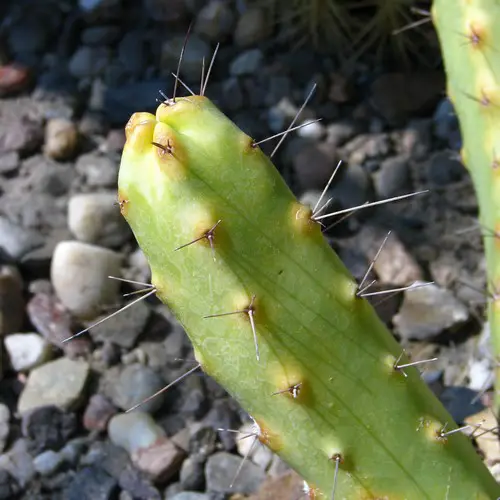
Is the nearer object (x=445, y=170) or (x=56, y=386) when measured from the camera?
(x=56, y=386)

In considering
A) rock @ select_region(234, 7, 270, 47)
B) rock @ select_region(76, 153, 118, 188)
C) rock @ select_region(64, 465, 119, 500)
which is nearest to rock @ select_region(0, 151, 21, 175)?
rock @ select_region(76, 153, 118, 188)

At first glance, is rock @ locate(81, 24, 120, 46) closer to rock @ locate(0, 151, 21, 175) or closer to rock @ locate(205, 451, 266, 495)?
rock @ locate(0, 151, 21, 175)

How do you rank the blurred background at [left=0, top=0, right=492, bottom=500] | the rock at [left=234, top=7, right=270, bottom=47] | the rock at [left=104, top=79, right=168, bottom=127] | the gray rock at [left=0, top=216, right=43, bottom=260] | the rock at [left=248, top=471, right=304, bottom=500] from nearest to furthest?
the rock at [left=248, top=471, right=304, bottom=500] < the blurred background at [left=0, top=0, right=492, bottom=500] < the gray rock at [left=0, top=216, right=43, bottom=260] < the rock at [left=104, top=79, right=168, bottom=127] < the rock at [left=234, top=7, right=270, bottom=47]

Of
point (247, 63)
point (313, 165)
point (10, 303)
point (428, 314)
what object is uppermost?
point (247, 63)

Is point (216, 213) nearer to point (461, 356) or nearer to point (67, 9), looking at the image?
point (461, 356)

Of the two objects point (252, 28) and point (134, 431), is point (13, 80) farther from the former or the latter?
point (134, 431)

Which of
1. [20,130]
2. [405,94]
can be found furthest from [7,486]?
[405,94]
